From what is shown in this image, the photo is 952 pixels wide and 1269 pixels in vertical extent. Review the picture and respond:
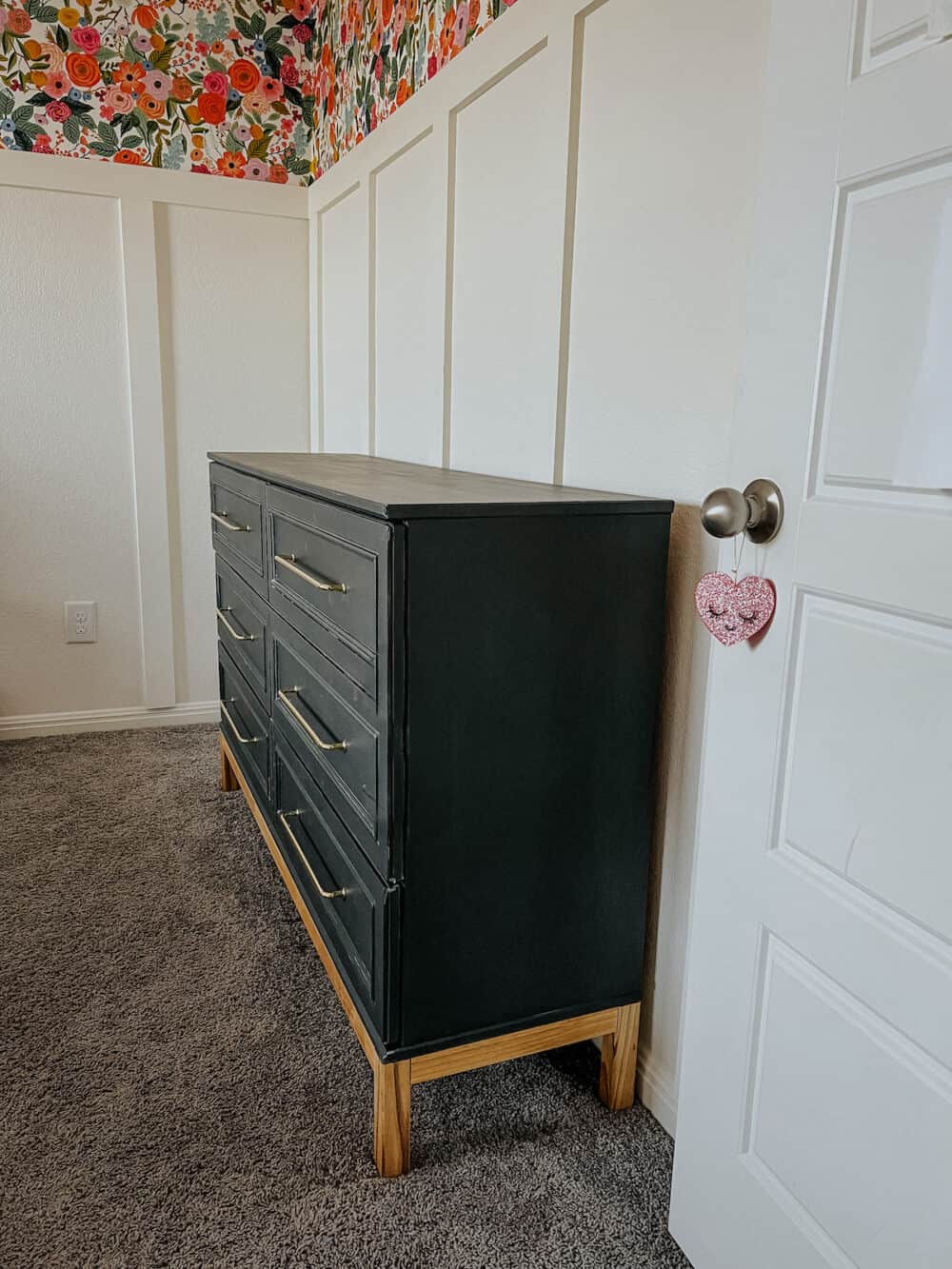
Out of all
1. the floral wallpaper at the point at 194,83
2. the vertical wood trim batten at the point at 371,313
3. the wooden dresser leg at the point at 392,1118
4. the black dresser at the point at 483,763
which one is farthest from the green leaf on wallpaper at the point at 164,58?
the wooden dresser leg at the point at 392,1118

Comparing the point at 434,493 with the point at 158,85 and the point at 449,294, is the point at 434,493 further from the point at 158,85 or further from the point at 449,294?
the point at 158,85

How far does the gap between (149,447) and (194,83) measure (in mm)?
1196

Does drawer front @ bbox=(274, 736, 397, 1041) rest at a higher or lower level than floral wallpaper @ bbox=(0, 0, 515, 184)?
lower

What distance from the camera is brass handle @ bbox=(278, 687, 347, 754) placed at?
1.50 metres

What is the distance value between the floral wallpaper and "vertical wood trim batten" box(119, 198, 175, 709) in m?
0.26

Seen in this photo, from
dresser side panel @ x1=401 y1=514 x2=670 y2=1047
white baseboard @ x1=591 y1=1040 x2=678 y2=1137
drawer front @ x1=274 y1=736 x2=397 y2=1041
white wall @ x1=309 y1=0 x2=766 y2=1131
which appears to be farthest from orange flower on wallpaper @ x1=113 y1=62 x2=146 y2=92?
white baseboard @ x1=591 y1=1040 x2=678 y2=1137

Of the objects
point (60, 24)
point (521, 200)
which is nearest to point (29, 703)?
point (60, 24)

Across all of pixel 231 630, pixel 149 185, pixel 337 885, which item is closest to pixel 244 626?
pixel 231 630

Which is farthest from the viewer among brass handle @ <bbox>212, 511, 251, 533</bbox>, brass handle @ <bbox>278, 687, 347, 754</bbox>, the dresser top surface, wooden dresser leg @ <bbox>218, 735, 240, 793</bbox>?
wooden dresser leg @ <bbox>218, 735, 240, 793</bbox>

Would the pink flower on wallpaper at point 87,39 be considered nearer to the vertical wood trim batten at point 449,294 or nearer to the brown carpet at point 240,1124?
the vertical wood trim batten at point 449,294

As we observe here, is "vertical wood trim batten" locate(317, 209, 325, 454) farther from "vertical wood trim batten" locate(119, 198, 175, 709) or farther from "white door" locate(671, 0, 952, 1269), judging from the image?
"white door" locate(671, 0, 952, 1269)

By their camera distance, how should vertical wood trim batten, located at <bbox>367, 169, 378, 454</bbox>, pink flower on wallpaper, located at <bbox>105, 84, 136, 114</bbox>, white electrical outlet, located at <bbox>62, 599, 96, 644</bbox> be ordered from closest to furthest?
vertical wood trim batten, located at <bbox>367, 169, 378, 454</bbox> < pink flower on wallpaper, located at <bbox>105, 84, 136, 114</bbox> < white electrical outlet, located at <bbox>62, 599, 96, 644</bbox>

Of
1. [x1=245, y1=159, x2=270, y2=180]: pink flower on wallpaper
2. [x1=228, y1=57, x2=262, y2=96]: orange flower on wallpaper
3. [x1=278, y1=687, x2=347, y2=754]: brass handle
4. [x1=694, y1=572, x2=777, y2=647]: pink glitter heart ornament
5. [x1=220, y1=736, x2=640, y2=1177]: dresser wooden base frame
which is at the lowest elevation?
[x1=220, y1=736, x2=640, y2=1177]: dresser wooden base frame

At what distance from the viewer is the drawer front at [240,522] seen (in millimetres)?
2020
